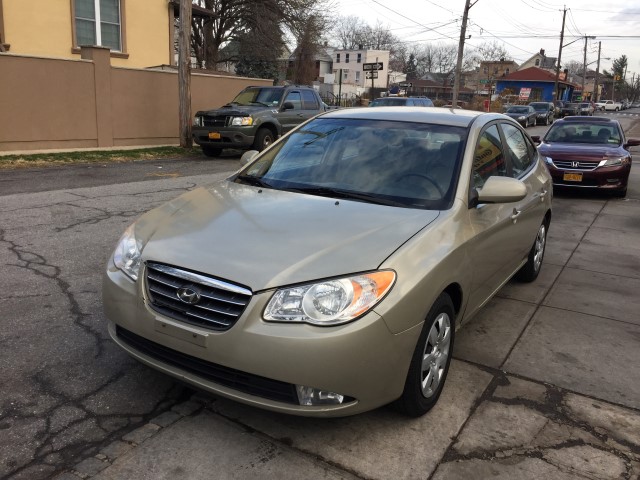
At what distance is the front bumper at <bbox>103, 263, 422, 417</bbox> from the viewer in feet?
8.50

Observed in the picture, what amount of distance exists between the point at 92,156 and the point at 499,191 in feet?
41.3

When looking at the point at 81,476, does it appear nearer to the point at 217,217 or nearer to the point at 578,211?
the point at 217,217

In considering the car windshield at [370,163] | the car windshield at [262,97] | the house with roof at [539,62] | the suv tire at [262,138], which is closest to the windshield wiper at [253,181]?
the car windshield at [370,163]

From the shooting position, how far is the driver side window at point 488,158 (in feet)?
12.8

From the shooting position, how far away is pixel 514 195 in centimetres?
366

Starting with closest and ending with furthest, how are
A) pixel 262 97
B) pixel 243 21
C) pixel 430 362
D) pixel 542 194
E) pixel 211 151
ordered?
pixel 430 362 → pixel 542 194 → pixel 211 151 → pixel 262 97 → pixel 243 21

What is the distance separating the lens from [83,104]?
14.9 metres

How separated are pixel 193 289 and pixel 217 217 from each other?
672 millimetres

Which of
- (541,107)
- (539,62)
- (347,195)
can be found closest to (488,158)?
(347,195)

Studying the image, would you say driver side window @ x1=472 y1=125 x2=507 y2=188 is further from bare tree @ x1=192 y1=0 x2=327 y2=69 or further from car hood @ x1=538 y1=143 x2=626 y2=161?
bare tree @ x1=192 y1=0 x2=327 y2=69

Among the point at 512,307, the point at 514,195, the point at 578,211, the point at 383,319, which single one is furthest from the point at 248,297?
the point at 578,211

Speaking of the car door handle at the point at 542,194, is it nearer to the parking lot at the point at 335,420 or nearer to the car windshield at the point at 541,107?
the parking lot at the point at 335,420

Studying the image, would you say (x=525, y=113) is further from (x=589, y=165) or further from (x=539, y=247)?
(x=539, y=247)

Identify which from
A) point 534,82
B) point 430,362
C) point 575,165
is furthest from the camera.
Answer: point 534,82
